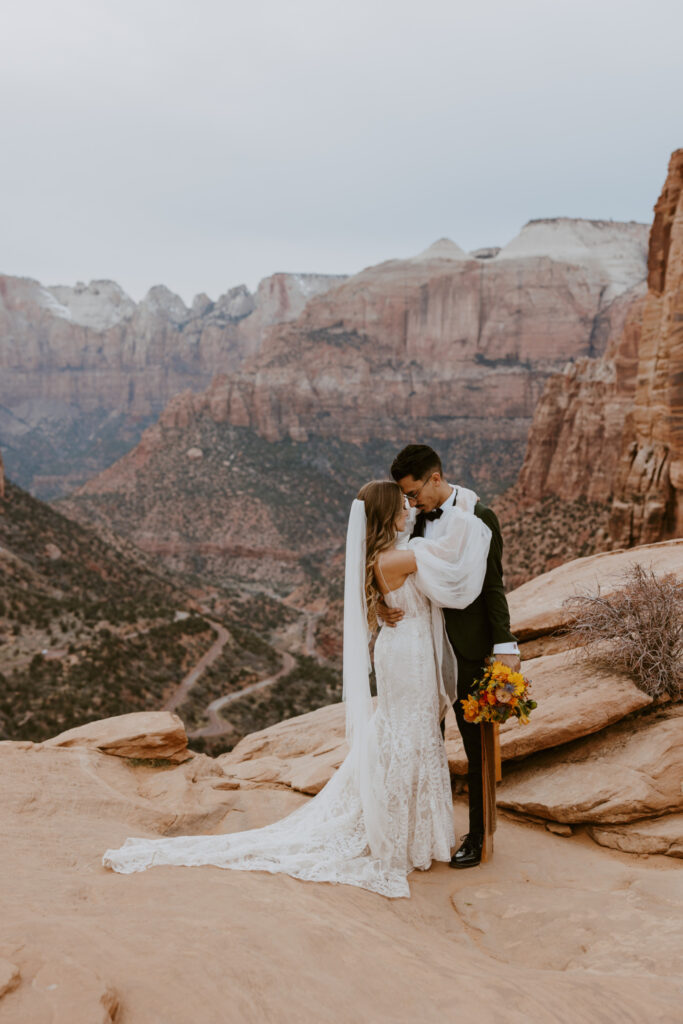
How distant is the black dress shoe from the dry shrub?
223 cm

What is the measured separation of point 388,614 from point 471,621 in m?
0.67

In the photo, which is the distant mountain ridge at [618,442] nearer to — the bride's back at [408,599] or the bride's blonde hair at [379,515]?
the bride's back at [408,599]

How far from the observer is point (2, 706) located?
20.9 meters

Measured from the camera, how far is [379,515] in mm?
5070

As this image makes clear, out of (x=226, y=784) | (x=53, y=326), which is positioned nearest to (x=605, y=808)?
(x=226, y=784)

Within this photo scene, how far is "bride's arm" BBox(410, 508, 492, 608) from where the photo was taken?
506 centimetres

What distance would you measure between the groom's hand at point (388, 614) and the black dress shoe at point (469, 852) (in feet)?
6.06

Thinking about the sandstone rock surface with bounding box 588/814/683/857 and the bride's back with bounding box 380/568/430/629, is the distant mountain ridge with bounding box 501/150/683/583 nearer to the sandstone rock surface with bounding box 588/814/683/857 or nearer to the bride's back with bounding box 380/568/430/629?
the sandstone rock surface with bounding box 588/814/683/857

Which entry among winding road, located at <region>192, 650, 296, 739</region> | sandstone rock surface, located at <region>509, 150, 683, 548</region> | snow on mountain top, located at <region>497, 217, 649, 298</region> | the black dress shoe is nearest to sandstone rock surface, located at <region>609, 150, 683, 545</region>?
sandstone rock surface, located at <region>509, 150, 683, 548</region>

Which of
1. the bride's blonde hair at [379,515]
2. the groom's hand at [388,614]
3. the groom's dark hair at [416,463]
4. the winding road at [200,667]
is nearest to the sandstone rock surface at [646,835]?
the groom's hand at [388,614]

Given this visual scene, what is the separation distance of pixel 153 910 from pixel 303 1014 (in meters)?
1.26

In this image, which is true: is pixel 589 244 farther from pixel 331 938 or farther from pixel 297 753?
pixel 331 938

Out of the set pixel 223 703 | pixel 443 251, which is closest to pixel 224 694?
pixel 223 703

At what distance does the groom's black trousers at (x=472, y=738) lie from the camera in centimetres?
539
